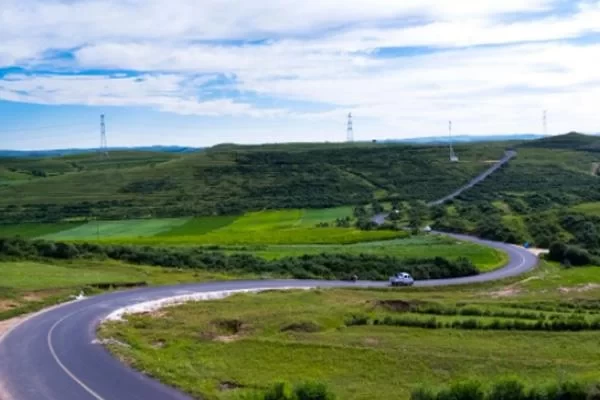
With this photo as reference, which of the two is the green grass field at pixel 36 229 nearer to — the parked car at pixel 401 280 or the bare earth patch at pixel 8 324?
the parked car at pixel 401 280

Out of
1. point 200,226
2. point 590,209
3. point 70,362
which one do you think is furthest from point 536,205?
point 70,362

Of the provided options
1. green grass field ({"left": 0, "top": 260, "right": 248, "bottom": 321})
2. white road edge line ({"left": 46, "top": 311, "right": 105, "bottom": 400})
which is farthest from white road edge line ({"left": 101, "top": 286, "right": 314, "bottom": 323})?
green grass field ({"left": 0, "top": 260, "right": 248, "bottom": 321})

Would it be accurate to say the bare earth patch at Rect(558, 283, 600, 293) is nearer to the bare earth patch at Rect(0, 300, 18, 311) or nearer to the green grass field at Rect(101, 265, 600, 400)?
the green grass field at Rect(101, 265, 600, 400)

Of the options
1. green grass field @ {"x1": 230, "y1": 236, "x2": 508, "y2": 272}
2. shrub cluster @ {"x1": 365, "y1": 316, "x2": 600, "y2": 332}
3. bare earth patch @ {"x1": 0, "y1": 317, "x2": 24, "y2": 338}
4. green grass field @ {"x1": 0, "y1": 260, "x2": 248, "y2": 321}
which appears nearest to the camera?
bare earth patch @ {"x1": 0, "y1": 317, "x2": 24, "y2": 338}


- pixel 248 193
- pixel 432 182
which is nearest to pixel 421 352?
pixel 248 193

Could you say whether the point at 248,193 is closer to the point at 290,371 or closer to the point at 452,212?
the point at 452,212

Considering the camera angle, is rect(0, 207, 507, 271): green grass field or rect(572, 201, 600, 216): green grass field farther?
rect(572, 201, 600, 216): green grass field
